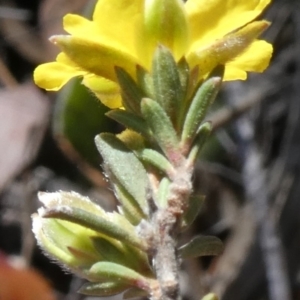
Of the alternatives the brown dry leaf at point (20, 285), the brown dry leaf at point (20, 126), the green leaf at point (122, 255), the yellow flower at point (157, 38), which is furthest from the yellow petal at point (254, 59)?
the brown dry leaf at point (20, 126)

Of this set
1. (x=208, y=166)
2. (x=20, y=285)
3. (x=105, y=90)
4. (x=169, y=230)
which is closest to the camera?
(x=169, y=230)

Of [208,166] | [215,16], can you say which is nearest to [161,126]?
[215,16]

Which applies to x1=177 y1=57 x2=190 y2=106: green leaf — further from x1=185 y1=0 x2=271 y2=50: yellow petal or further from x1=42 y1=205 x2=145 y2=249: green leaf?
x1=42 y1=205 x2=145 y2=249: green leaf

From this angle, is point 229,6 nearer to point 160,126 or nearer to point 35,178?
point 160,126

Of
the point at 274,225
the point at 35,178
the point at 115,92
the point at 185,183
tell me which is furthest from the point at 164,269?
the point at 35,178

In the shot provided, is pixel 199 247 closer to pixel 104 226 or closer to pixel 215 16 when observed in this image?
pixel 104 226

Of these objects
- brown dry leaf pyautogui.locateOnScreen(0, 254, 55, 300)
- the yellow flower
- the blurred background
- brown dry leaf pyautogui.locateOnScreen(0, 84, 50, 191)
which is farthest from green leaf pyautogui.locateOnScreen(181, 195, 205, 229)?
brown dry leaf pyautogui.locateOnScreen(0, 84, 50, 191)
